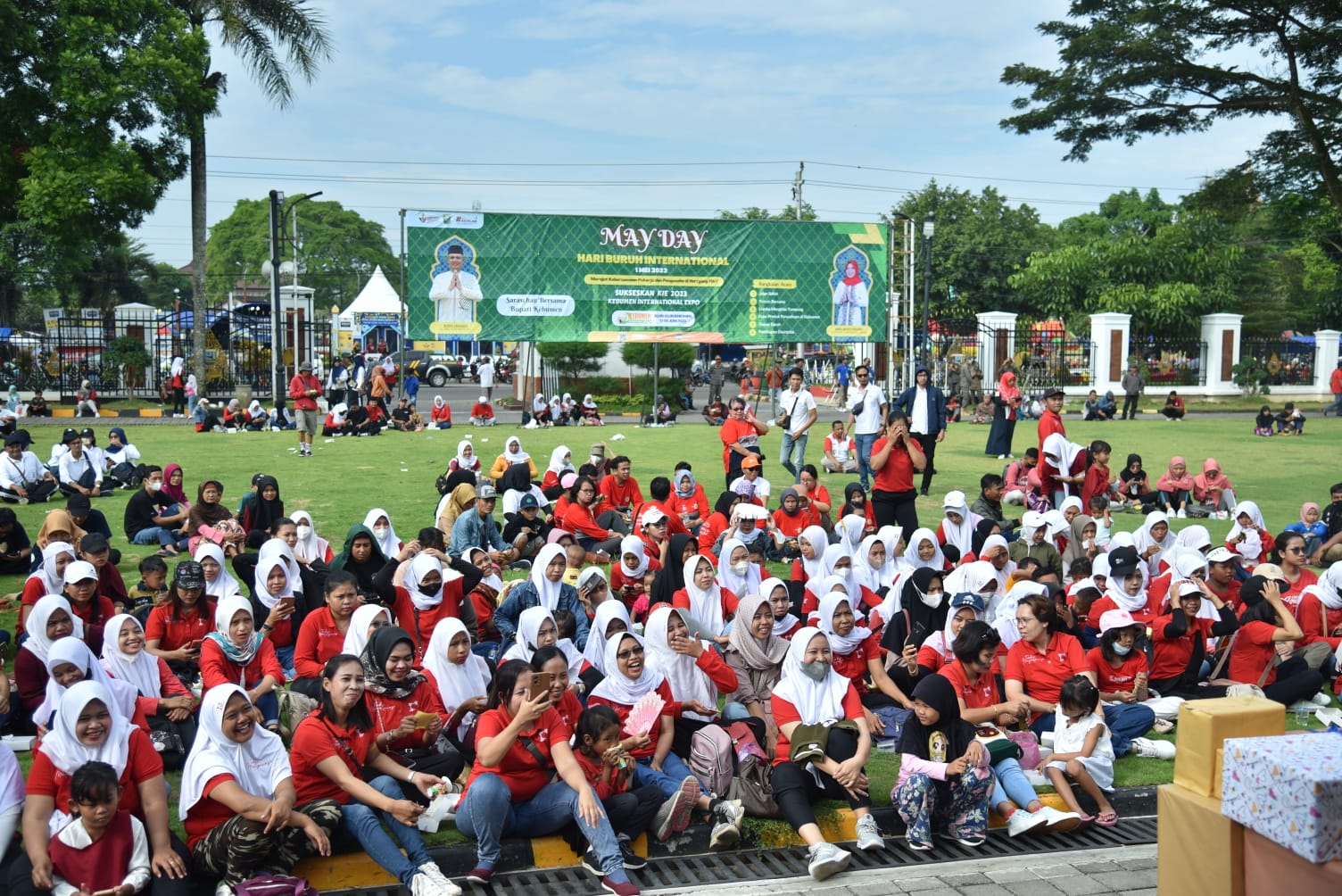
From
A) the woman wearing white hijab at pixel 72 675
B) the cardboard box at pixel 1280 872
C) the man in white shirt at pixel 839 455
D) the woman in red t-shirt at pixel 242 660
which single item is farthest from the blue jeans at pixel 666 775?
the man in white shirt at pixel 839 455

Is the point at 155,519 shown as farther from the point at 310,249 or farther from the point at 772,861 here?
the point at 310,249

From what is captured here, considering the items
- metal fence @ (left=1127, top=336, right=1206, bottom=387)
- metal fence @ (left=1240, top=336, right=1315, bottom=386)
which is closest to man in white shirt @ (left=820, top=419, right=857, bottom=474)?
metal fence @ (left=1127, top=336, right=1206, bottom=387)

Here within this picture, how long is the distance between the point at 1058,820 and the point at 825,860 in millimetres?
1298

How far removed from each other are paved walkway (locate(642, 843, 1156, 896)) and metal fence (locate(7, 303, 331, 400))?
77.9ft

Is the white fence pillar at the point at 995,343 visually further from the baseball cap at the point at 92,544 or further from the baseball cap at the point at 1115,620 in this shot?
the baseball cap at the point at 92,544

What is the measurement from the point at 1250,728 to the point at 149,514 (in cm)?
1055

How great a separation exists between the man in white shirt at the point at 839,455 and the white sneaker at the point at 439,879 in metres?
11.8

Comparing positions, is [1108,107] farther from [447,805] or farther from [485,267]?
[447,805]

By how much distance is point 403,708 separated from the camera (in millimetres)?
5758

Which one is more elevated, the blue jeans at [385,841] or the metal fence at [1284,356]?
the metal fence at [1284,356]

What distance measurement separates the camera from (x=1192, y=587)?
7598 millimetres

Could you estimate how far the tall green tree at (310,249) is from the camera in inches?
2936

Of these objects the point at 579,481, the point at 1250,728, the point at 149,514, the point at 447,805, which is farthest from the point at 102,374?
the point at 1250,728

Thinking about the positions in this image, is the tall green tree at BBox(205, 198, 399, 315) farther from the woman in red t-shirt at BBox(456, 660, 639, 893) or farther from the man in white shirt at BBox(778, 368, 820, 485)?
the woman in red t-shirt at BBox(456, 660, 639, 893)
